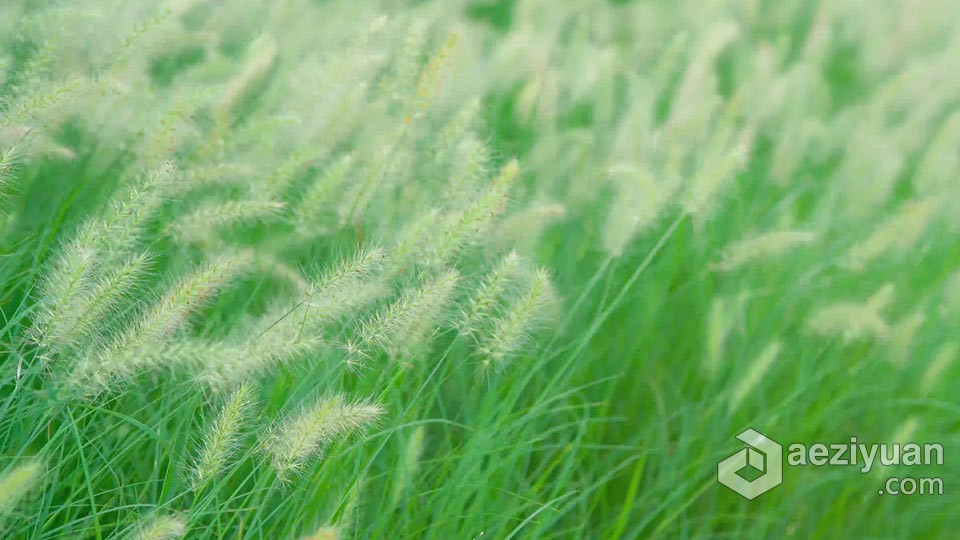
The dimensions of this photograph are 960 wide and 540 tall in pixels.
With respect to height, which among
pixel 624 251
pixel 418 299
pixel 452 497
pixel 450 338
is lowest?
pixel 452 497

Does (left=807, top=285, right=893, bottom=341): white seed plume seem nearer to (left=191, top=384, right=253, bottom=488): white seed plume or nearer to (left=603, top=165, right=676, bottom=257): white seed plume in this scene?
(left=603, top=165, right=676, bottom=257): white seed plume

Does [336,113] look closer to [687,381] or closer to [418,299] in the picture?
[418,299]

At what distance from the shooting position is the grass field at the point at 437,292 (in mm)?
1663

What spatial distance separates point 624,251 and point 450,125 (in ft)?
1.54

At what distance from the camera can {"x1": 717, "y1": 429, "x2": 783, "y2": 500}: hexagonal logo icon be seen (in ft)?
6.95

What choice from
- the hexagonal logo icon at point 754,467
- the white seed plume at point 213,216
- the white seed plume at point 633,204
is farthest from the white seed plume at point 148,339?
the hexagonal logo icon at point 754,467

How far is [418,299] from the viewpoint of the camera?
1.68 meters

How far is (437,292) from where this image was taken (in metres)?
1.68

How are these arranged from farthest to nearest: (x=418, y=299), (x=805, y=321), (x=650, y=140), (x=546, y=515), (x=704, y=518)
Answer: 1. (x=650, y=140)
2. (x=805, y=321)
3. (x=704, y=518)
4. (x=546, y=515)
5. (x=418, y=299)

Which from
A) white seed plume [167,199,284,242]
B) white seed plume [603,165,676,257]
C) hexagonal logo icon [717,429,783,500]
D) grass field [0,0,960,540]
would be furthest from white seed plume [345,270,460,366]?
hexagonal logo icon [717,429,783,500]

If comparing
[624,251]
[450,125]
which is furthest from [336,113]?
[624,251]

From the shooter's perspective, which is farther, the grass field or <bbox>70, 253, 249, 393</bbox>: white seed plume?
the grass field

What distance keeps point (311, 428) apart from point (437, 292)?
0.97 ft

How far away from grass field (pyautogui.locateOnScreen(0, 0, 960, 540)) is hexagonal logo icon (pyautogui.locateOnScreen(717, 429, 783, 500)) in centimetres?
2
